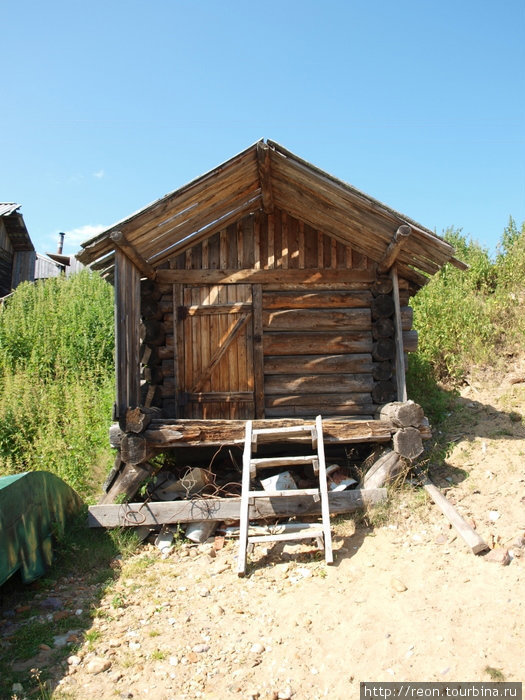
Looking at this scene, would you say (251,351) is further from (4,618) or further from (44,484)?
(4,618)

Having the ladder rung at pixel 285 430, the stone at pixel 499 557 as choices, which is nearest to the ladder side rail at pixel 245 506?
the ladder rung at pixel 285 430

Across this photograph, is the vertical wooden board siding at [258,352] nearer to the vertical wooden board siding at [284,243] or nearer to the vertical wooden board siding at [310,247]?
the vertical wooden board siding at [284,243]

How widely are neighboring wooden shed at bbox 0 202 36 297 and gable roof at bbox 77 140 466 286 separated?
17747mm

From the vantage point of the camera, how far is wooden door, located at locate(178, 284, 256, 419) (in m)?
7.01

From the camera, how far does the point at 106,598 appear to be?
175 inches

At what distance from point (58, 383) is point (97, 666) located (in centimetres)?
759

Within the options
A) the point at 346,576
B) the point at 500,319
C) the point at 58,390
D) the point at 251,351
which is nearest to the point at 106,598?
the point at 346,576

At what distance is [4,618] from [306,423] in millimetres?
3547

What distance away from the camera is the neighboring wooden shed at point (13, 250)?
71.0ft

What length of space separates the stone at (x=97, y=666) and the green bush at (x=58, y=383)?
12.3ft

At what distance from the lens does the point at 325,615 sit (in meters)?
3.97

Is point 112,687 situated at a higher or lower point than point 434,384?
lower

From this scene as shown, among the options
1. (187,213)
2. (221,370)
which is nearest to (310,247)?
(187,213)

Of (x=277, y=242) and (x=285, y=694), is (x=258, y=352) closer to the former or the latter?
(x=277, y=242)
